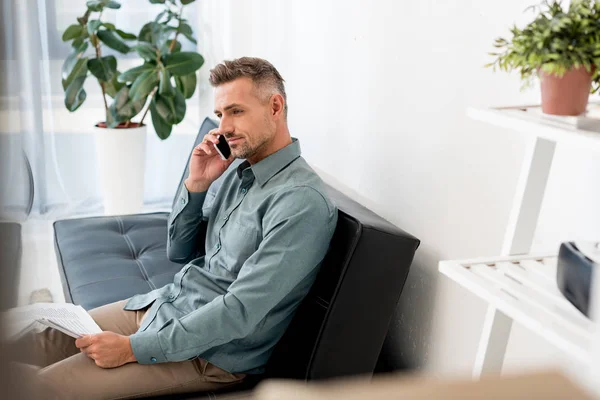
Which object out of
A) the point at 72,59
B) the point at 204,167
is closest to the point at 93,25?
the point at 72,59

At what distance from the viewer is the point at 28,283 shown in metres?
0.46

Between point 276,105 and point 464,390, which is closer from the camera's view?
point 464,390

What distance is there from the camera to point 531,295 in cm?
113

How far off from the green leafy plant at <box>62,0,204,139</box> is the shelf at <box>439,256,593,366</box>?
2.52 meters

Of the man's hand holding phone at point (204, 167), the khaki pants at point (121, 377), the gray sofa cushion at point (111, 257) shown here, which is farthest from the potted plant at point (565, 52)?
the gray sofa cushion at point (111, 257)

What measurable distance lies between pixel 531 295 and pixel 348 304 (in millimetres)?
632

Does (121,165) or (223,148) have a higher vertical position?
(223,148)

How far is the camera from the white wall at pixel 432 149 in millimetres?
1544

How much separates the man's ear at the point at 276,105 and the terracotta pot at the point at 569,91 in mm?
882

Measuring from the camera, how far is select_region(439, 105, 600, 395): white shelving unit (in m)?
1.00

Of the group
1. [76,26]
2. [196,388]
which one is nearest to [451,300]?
[196,388]

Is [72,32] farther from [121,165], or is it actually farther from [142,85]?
[121,165]

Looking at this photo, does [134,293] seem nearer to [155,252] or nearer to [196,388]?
[155,252]

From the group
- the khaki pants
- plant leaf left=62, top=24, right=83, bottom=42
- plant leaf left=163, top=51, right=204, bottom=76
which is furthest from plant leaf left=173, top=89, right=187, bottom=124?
the khaki pants
